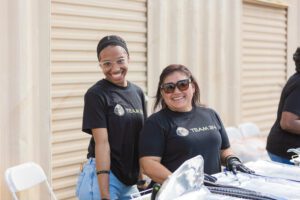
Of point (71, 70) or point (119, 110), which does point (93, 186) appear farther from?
point (71, 70)

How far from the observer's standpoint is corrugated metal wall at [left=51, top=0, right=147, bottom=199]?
412 centimetres

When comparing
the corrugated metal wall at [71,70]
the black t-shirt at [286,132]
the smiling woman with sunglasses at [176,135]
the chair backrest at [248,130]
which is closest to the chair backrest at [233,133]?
the chair backrest at [248,130]

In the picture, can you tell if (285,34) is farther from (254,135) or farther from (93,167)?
(93,167)

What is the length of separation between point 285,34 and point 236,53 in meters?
1.75

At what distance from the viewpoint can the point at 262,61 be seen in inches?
277

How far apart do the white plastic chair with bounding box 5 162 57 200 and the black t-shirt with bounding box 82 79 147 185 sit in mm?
732

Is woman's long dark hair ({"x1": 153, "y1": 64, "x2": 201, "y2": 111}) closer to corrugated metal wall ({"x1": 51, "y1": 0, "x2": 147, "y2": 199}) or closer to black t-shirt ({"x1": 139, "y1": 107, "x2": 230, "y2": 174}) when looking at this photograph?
black t-shirt ({"x1": 139, "y1": 107, "x2": 230, "y2": 174})

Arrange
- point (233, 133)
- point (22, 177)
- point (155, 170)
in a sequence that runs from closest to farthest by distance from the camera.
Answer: point (155, 170) < point (22, 177) < point (233, 133)

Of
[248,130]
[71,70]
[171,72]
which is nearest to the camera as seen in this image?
[171,72]

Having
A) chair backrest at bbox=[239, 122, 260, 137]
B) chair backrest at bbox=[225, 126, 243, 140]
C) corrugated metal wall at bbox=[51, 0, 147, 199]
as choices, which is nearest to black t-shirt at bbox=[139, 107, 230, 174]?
corrugated metal wall at bbox=[51, 0, 147, 199]

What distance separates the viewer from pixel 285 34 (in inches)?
300

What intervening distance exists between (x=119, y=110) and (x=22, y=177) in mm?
1083

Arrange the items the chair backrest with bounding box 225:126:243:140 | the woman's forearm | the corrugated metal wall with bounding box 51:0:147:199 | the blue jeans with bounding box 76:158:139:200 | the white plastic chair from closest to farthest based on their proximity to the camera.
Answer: the woman's forearm
the blue jeans with bounding box 76:158:139:200
the white plastic chair
the corrugated metal wall with bounding box 51:0:147:199
the chair backrest with bounding box 225:126:243:140

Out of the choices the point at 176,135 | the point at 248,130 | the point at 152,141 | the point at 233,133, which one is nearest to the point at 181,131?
the point at 176,135
